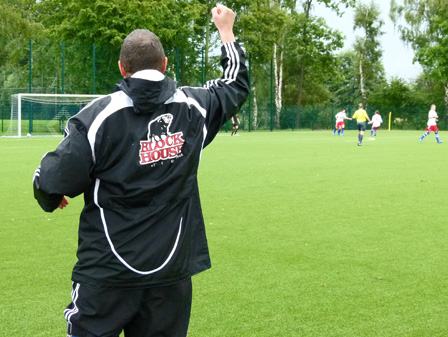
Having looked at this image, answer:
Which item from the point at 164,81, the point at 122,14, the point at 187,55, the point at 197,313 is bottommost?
the point at 197,313

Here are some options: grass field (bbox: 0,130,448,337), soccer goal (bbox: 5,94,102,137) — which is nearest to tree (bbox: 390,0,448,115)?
soccer goal (bbox: 5,94,102,137)

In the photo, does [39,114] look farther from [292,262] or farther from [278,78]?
[278,78]

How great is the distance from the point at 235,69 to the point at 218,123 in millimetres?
269

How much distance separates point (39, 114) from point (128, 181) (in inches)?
1295

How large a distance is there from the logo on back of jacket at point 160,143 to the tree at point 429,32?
56419 mm

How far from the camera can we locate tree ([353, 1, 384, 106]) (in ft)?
221

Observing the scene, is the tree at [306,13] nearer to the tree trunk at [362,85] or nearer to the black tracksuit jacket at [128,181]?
the tree trunk at [362,85]

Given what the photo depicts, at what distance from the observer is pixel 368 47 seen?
70.1 metres

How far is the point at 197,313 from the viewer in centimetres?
460

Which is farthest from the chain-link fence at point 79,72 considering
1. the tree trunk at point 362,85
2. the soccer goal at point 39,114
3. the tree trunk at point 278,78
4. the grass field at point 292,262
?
the grass field at point 292,262

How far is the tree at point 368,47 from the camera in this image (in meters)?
67.4

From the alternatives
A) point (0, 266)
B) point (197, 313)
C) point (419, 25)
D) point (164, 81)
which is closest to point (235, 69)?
point (164, 81)

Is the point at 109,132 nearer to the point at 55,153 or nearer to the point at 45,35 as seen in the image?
the point at 55,153

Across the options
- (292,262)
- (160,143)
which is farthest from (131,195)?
(292,262)
